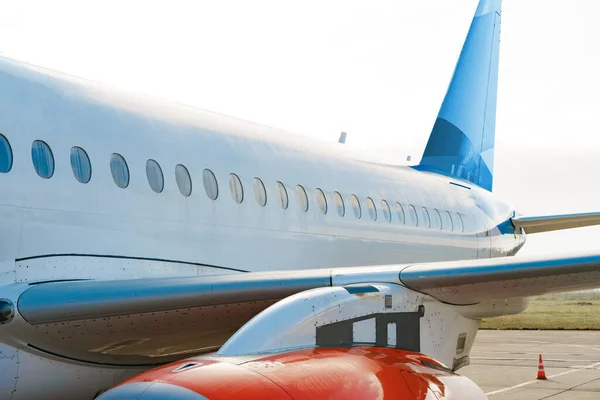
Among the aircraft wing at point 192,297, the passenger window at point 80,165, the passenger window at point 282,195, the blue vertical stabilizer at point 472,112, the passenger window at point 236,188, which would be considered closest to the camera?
the aircraft wing at point 192,297

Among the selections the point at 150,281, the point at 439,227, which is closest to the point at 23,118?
the point at 150,281

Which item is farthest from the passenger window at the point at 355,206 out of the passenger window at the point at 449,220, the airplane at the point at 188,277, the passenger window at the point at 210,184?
the passenger window at the point at 449,220

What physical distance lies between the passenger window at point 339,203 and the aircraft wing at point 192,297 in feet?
11.3

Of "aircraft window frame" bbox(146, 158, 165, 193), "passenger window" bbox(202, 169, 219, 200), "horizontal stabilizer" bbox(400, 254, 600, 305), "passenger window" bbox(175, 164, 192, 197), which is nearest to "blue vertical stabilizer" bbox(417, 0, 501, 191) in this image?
"passenger window" bbox(202, 169, 219, 200)

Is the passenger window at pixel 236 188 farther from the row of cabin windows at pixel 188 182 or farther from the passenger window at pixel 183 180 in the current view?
the passenger window at pixel 183 180

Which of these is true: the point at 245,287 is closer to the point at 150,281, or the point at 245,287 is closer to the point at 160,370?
the point at 150,281

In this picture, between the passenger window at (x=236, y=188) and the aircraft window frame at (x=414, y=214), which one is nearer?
the passenger window at (x=236, y=188)

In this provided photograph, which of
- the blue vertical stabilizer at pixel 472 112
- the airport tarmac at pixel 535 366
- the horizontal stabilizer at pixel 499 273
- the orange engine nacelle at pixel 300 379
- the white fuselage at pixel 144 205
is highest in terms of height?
the blue vertical stabilizer at pixel 472 112

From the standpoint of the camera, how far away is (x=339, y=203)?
1121cm

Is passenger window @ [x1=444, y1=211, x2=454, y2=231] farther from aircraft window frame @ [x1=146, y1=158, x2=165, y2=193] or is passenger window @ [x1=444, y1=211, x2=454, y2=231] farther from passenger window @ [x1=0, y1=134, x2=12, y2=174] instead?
passenger window @ [x1=0, y1=134, x2=12, y2=174]

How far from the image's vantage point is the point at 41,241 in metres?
7.01

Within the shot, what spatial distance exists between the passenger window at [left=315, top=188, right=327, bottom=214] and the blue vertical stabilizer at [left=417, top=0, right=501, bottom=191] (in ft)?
18.6

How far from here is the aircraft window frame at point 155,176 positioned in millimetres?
8266

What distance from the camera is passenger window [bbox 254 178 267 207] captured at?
9617mm
